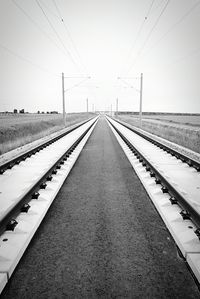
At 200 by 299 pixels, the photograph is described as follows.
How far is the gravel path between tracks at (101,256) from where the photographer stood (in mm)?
2326

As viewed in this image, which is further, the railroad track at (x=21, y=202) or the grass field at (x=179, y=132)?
the grass field at (x=179, y=132)

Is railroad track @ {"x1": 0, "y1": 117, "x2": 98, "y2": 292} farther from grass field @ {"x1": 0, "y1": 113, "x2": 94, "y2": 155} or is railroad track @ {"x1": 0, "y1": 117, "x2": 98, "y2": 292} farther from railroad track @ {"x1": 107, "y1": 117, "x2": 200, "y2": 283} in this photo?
grass field @ {"x1": 0, "y1": 113, "x2": 94, "y2": 155}

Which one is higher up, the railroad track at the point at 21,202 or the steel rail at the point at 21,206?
the steel rail at the point at 21,206

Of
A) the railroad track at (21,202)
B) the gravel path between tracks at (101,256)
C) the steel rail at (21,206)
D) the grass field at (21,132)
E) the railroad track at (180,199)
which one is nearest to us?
the gravel path between tracks at (101,256)

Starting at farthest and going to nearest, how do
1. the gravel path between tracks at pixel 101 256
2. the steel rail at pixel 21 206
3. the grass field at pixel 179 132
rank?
the grass field at pixel 179 132
the steel rail at pixel 21 206
the gravel path between tracks at pixel 101 256

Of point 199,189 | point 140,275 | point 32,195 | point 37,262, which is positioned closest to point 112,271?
point 140,275

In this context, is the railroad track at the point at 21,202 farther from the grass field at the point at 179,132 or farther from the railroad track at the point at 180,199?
the grass field at the point at 179,132

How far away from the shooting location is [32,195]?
474 centimetres

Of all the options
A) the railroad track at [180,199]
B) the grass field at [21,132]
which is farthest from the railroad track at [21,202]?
the grass field at [21,132]

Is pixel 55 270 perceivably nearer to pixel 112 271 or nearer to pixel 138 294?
pixel 112 271

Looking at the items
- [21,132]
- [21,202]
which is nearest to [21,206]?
[21,202]

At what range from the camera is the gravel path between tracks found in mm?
2326

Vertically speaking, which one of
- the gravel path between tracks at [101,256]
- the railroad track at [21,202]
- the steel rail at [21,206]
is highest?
the steel rail at [21,206]

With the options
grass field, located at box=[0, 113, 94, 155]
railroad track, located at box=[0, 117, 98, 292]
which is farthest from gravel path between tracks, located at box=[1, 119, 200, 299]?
grass field, located at box=[0, 113, 94, 155]
